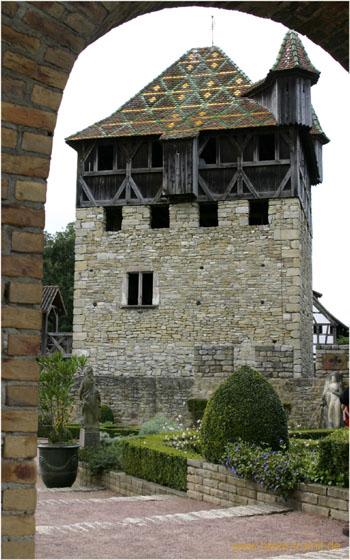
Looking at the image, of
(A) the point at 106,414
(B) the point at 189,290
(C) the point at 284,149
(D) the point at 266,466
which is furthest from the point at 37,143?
(C) the point at 284,149

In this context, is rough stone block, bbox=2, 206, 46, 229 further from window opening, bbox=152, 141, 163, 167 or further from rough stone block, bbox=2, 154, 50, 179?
window opening, bbox=152, 141, 163, 167

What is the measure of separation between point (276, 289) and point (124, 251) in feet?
17.8

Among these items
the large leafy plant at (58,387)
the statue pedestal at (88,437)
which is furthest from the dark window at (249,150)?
the large leafy plant at (58,387)

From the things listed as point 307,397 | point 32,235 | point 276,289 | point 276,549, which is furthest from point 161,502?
point 276,289

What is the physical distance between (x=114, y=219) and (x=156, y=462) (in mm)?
14550

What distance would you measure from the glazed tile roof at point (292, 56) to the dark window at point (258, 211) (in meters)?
4.47

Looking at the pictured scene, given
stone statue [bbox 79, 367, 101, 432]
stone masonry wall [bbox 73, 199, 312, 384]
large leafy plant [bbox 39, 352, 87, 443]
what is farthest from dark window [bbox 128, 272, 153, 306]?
large leafy plant [bbox 39, 352, 87, 443]

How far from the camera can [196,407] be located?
1945 cm

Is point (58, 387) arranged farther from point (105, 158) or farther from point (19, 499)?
point (105, 158)

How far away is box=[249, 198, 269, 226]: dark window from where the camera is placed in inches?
850

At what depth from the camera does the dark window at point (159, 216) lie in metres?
22.4

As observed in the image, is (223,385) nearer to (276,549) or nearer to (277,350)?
(276,549)

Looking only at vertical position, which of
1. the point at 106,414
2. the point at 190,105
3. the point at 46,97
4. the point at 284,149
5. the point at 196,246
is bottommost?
the point at 106,414

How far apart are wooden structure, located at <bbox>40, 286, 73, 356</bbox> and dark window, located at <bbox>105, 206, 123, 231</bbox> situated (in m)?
8.27
